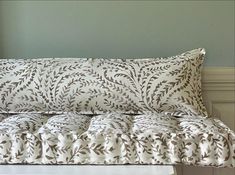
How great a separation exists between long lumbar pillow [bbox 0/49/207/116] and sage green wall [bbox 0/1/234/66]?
25cm

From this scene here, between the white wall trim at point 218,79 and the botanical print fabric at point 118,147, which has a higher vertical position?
the white wall trim at point 218,79

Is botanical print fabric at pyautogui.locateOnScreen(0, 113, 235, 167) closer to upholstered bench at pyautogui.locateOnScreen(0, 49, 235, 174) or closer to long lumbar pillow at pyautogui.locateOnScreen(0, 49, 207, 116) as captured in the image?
upholstered bench at pyautogui.locateOnScreen(0, 49, 235, 174)

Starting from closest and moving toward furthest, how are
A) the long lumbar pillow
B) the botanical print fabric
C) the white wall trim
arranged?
1. the botanical print fabric
2. the long lumbar pillow
3. the white wall trim

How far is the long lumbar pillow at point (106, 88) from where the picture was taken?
4.39 feet

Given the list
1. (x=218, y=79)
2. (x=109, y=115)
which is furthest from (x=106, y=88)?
(x=218, y=79)

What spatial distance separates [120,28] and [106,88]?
1.20 feet

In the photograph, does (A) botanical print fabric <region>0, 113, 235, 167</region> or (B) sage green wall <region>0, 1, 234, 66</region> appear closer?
(A) botanical print fabric <region>0, 113, 235, 167</region>

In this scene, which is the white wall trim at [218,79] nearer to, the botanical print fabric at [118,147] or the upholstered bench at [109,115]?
the upholstered bench at [109,115]

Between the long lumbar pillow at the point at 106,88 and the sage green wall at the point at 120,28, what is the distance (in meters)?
0.25

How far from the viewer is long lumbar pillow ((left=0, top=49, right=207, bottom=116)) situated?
134 centimetres

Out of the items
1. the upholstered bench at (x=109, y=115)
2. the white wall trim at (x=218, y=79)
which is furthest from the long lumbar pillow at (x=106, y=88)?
the white wall trim at (x=218, y=79)

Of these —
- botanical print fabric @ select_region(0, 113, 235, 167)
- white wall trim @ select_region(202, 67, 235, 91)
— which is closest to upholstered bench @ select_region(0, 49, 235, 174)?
botanical print fabric @ select_region(0, 113, 235, 167)

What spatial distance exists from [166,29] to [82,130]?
2.23ft

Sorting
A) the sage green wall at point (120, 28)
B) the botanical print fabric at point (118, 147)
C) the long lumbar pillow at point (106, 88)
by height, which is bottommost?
the botanical print fabric at point (118, 147)
